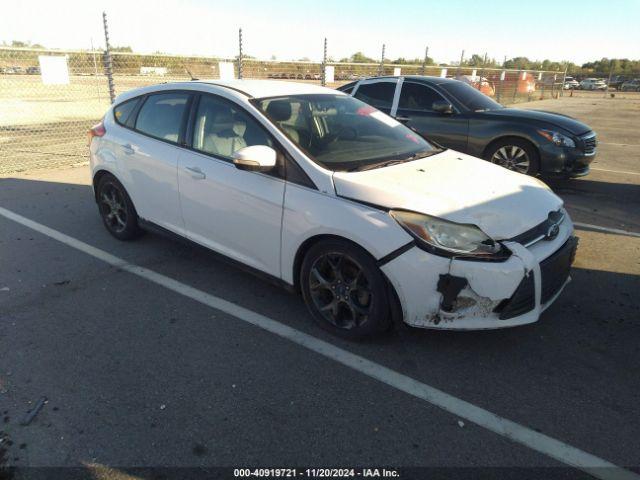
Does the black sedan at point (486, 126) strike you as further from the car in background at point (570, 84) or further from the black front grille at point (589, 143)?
the car in background at point (570, 84)

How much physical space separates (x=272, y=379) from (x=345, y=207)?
112cm

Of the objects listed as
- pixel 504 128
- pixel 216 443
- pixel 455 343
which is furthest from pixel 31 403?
pixel 504 128

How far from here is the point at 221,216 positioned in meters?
3.57

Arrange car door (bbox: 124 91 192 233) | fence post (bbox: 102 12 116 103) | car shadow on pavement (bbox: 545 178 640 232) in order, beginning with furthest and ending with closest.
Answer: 1. fence post (bbox: 102 12 116 103)
2. car shadow on pavement (bbox: 545 178 640 232)
3. car door (bbox: 124 91 192 233)

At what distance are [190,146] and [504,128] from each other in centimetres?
507

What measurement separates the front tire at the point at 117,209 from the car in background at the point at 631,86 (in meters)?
51.6

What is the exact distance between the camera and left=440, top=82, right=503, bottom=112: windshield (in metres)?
7.44

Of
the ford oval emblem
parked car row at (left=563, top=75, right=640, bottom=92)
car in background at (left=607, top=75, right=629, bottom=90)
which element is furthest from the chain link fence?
car in background at (left=607, top=75, right=629, bottom=90)

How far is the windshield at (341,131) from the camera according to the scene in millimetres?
3336

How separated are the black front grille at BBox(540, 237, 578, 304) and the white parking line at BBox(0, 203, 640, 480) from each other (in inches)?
34.6

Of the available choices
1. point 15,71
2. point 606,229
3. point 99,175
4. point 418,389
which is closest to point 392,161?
point 418,389

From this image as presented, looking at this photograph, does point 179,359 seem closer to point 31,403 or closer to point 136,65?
point 31,403

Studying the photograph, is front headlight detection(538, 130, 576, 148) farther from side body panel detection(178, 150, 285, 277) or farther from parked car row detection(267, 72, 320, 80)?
parked car row detection(267, 72, 320, 80)

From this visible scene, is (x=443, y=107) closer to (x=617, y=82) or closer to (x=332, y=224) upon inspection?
(x=332, y=224)
